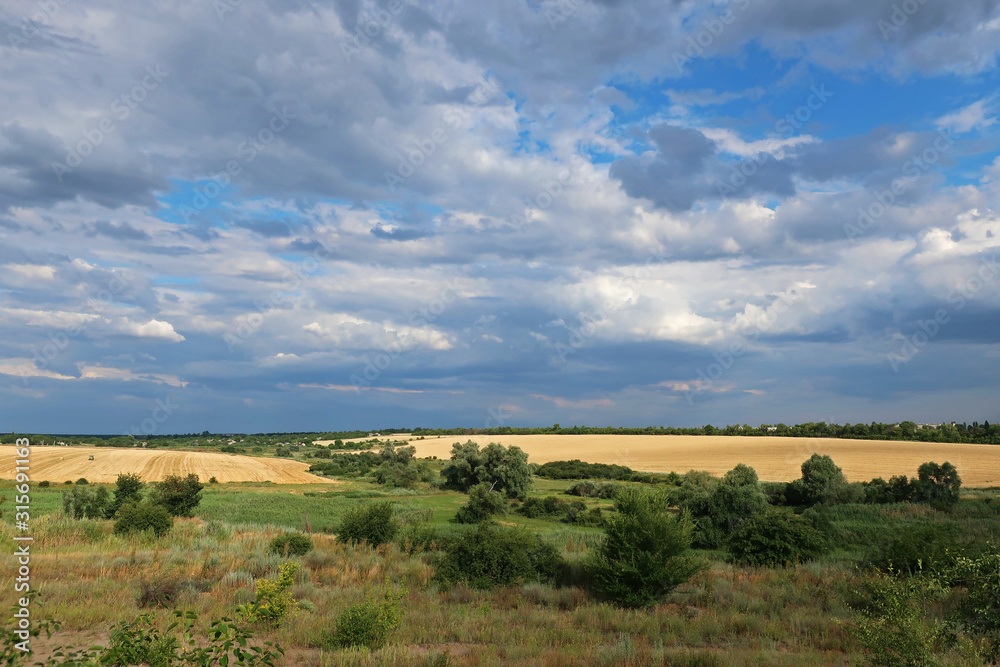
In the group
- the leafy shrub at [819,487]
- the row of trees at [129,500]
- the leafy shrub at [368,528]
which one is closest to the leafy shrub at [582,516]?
the leafy shrub at [368,528]

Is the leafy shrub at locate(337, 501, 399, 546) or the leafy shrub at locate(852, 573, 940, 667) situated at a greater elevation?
the leafy shrub at locate(852, 573, 940, 667)

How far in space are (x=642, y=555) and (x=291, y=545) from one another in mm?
13365

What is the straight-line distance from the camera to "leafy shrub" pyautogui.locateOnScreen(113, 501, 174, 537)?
23172 mm

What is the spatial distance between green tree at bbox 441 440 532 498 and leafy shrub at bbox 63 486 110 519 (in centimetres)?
3166

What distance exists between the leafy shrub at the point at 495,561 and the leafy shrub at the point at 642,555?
249 cm

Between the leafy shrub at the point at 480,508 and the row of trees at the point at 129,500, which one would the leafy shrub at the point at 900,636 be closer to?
the row of trees at the point at 129,500

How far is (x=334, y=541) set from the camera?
2419 centimetres

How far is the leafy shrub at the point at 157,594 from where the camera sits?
13352 mm

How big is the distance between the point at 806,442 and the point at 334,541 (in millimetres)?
97572

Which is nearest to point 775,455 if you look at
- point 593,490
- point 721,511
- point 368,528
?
point 593,490

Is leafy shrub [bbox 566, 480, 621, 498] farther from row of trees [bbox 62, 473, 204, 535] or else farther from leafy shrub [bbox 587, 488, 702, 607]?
leafy shrub [bbox 587, 488, 702, 607]

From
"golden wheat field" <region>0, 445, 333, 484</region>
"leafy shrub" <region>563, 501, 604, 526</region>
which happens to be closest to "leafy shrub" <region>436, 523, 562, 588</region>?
"leafy shrub" <region>563, 501, 604, 526</region>

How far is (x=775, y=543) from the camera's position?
910 inches

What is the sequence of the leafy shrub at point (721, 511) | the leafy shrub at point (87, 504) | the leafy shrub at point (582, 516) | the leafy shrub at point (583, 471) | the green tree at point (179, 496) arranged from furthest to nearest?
1. the leafy shrub at point (583, 471)
2. the leafy shrub at point (582, 516)
3. the green tree at point (179, 496)
4. the leafy shrub at point (87, 504)
5. the leafy shrub at point (721, 511)
